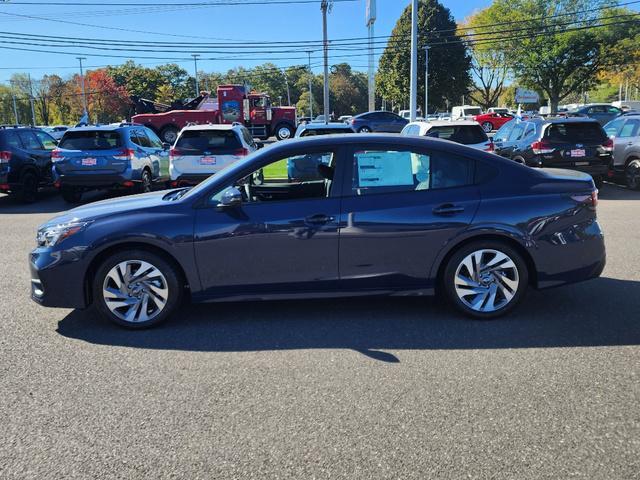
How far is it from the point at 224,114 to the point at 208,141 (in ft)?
75.3

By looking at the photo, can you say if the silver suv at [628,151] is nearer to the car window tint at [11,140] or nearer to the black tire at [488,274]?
the black tire at [488,274]

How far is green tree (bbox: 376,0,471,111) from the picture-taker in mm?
57656

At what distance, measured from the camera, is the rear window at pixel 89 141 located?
11828mm

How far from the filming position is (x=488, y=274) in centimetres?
467

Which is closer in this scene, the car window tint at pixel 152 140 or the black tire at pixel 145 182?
the black tire at pixel 145 182

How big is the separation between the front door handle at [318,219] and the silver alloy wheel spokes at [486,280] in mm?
1173

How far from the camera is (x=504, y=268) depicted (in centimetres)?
466

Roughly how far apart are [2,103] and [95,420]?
11242 cm

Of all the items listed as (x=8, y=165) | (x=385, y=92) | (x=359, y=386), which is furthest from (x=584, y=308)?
(x=385, y=92)

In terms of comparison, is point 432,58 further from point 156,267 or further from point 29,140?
point 156,267

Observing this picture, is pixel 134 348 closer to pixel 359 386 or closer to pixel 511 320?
pixel 359 386

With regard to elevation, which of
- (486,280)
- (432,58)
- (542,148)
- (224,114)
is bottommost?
(486,280)

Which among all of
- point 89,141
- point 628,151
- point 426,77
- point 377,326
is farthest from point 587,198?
point 426,77

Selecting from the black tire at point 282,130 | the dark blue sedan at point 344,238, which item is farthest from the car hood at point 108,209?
the black tire at point 282,130
